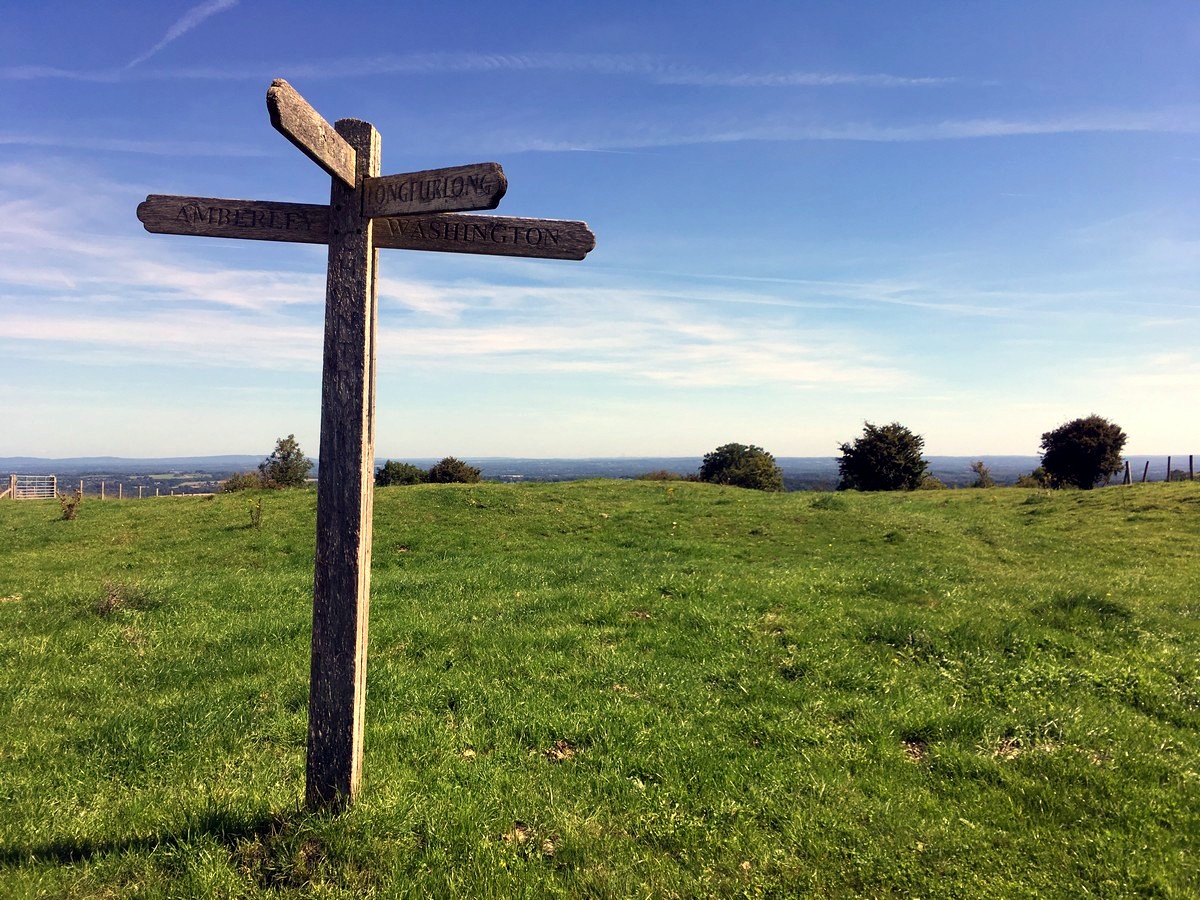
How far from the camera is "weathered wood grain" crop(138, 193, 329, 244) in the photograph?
510cm

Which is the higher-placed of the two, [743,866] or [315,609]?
[315,609]

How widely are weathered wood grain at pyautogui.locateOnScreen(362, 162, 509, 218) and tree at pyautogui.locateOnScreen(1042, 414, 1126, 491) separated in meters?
53.4

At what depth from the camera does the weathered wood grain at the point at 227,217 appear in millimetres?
5102

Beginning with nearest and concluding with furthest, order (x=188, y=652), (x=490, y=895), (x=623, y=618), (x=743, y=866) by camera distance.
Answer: (x=490, y=895)
(x=743, y=866)
(x=188, y=652)
(x=623, y=618)

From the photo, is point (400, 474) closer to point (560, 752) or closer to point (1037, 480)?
point (1037, 480)

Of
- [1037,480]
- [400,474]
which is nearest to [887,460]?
[1037,480]

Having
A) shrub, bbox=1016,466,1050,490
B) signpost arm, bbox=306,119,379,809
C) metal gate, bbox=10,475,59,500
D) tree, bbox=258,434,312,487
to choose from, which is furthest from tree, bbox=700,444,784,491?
signpost arm, bbox=306,119,379,809

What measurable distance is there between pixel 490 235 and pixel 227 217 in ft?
6.77

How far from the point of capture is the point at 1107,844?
5105 millimetres

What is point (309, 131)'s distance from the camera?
4379 mm

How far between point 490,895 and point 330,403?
3706mm

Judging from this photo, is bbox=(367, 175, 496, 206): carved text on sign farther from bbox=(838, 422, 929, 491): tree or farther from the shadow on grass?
bbox=(838, 422, 929, 491): tree

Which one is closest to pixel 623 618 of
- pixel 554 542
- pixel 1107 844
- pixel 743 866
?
pixel 743 866

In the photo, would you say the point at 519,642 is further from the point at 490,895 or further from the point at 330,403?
the point at 330,403
